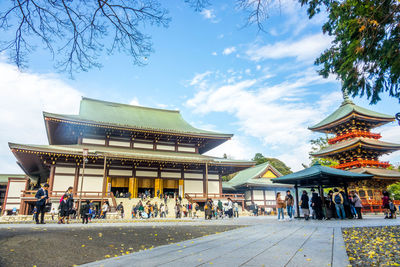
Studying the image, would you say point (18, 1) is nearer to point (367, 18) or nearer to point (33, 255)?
point (33, 255)

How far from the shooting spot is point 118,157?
18703mm

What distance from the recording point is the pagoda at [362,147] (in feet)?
79.3

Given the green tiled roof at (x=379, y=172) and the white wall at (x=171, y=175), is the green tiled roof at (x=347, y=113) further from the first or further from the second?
the white wall at (x=171, y=175)

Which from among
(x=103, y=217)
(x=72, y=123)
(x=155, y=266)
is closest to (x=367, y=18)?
(x=155, y=266)

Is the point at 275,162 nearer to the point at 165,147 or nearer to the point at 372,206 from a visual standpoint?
the point at 372,206

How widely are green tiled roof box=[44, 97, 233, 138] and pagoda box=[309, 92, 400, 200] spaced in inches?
512

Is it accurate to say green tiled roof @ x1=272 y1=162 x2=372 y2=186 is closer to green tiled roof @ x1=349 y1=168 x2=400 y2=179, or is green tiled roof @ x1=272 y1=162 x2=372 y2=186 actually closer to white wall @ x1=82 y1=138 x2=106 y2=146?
green tiled roof @ x1=349 y1=168 x2=400 y2=179

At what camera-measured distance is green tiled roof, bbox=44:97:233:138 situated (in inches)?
912

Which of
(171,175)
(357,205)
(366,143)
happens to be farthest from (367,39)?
(366,143)

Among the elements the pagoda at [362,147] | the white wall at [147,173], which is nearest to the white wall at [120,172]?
the white wall at [147,173]

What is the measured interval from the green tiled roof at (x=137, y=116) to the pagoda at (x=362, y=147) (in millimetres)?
13002

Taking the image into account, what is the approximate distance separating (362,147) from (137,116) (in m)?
24.0

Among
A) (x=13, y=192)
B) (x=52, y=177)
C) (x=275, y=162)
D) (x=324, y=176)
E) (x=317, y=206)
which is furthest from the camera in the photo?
(x=275, y=162)

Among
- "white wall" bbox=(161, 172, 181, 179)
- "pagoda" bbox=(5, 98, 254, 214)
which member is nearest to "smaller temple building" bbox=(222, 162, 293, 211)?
"pagoda" bbox=(5, 98, 254, 214)
